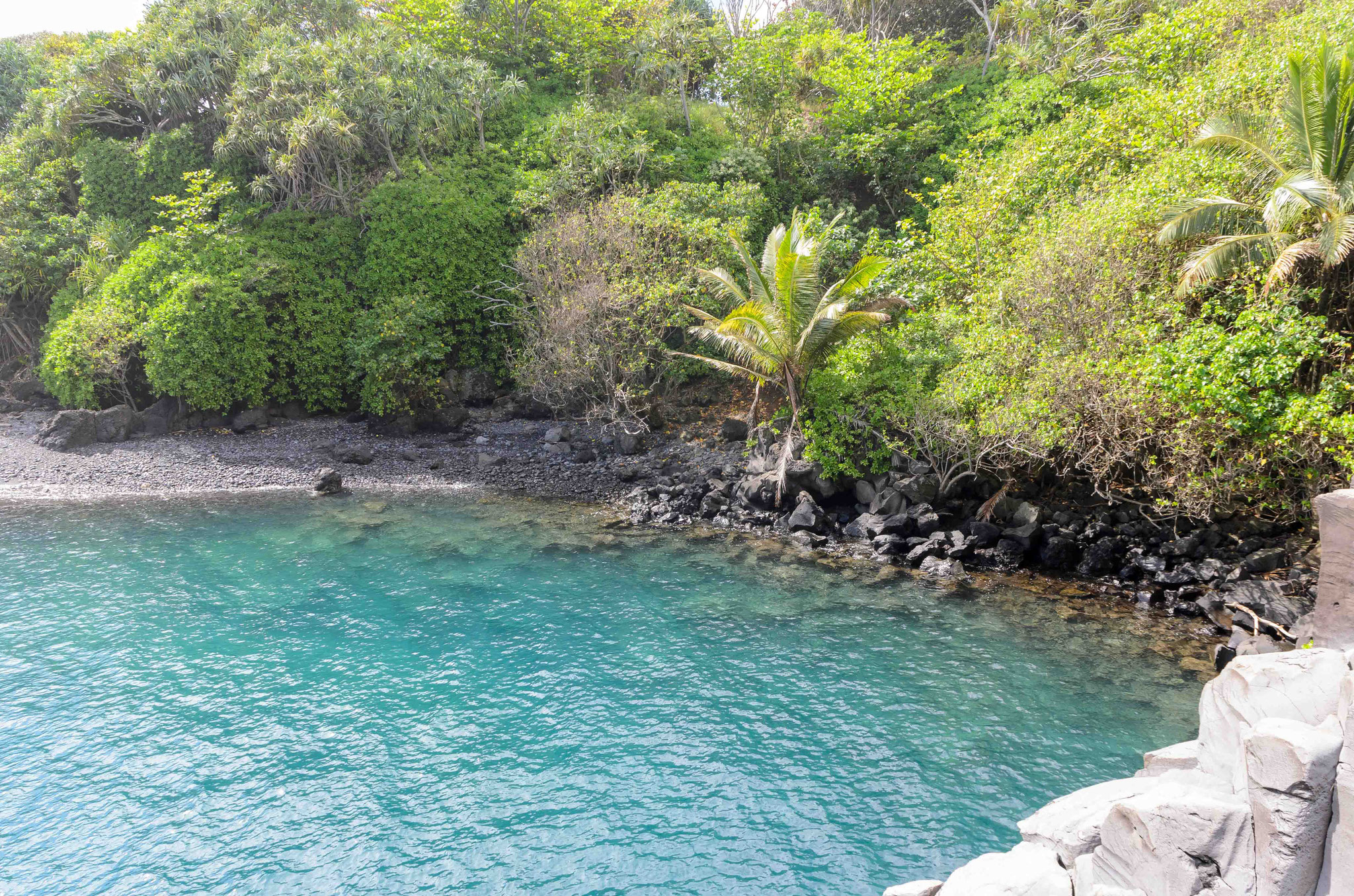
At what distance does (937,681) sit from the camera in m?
12.0

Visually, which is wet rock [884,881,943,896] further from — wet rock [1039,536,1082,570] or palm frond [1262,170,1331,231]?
palm frond [1262,170,1331,231]

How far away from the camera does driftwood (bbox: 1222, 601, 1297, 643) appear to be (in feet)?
38.9

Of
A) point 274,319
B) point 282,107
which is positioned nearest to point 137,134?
point 282,107

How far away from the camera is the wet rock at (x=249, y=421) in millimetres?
27391

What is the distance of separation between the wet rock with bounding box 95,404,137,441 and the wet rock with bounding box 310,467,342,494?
9.38 meters

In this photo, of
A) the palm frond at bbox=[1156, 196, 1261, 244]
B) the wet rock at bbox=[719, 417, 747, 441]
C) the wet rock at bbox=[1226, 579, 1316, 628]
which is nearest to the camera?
the wet rock at bbox=[1226, 579, 1316, 628]

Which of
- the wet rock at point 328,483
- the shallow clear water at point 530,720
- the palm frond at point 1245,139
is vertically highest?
the palm frond at point 1245,139

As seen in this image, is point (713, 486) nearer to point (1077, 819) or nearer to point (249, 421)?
point (1077, 819)

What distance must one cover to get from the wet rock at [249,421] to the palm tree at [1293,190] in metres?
29.3

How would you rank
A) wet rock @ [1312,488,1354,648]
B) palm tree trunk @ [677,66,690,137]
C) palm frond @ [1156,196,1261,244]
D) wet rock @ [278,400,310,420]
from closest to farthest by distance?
wet rock @ [1312,488,1354,648] < palm frond @ [1156,196,1261,244] < wet rock @ [278,400,310,420] < palm tree trunk @ [677,66,690,137]

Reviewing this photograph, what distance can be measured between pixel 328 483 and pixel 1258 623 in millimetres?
23942

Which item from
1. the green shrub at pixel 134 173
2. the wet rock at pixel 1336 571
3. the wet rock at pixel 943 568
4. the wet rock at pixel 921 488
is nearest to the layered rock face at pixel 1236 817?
the wet rock at pixel 1336 571

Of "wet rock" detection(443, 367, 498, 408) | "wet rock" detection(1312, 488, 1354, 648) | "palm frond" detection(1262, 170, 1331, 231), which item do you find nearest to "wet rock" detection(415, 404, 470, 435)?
"wet rock" detection(443, 367, 498, 408)

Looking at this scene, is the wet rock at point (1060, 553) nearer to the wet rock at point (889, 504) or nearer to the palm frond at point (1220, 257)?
the wet rock at point (889, 504)
